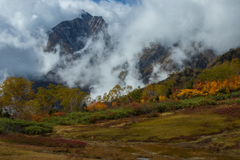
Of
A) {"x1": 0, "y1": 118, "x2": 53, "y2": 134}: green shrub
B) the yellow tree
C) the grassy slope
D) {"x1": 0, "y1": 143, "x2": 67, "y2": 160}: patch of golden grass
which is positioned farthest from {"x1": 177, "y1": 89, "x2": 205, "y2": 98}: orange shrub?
{"x1": 0, "y1": 143, "x2": 67, "y2": 160}: patch of golden grass

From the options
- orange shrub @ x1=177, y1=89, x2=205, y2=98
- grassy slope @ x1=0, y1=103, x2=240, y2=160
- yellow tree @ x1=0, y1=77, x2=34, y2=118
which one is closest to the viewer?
grassy slope @ x1=0, y1=103, x2=240, y2=160

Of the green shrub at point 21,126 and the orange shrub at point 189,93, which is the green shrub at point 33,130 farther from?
the orange shrub at point 189,93

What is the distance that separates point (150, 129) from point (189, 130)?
7343 millimetres

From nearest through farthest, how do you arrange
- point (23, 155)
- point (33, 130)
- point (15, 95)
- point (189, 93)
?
point (23, 155), point (33, 130), point (15, 95), point (189, 93)

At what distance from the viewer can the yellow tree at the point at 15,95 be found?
181ft

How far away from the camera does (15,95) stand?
56625 mm

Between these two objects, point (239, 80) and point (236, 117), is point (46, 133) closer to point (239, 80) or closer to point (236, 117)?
point (236, 117)

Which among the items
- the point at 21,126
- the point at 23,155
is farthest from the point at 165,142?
the point at 21,126

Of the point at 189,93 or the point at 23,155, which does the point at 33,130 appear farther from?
the point at 189,93

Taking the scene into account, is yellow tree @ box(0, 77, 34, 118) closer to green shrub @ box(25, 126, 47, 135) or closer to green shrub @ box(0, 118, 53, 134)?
green shrub @ box(0, 118, 53, 134)

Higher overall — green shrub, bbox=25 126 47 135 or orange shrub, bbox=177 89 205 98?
orange shrub, bbox=177 89 205 98

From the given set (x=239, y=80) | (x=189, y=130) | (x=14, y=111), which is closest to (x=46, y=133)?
(x=14, y=111)

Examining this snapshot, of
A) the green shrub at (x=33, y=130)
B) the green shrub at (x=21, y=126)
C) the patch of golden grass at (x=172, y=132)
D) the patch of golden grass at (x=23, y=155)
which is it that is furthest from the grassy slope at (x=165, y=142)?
the green shrub at (x=33, y=130)

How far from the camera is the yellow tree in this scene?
181 ft
